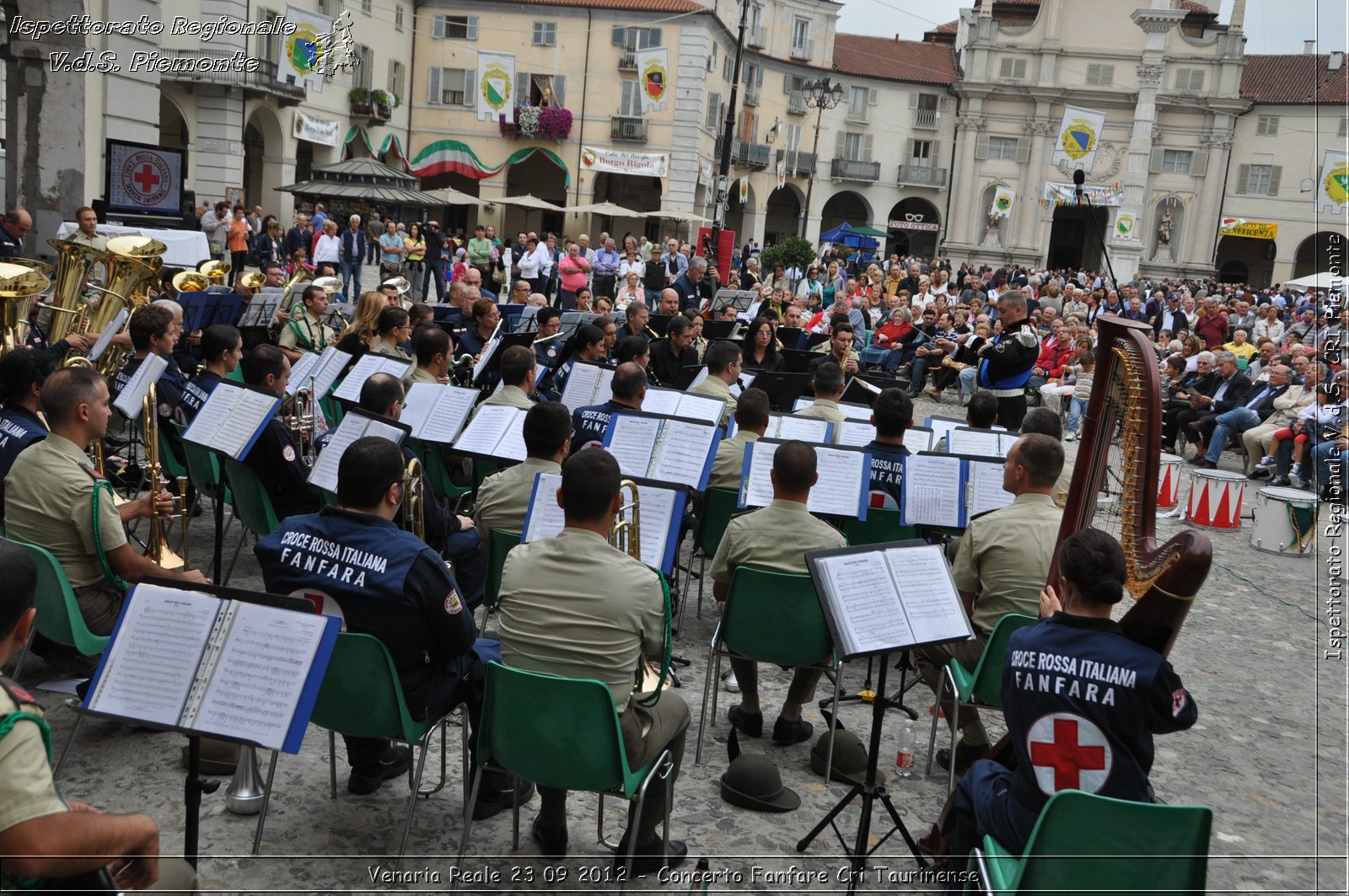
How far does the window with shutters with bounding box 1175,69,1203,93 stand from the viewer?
4934 cm

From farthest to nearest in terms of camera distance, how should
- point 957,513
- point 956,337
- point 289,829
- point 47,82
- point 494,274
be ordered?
1. point 494,274
2. point 956,337
3. point 47,82
4. point 957,513
5. point 289,829

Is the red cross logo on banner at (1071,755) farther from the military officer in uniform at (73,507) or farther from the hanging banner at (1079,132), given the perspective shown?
the hanging banner at (1079,132)

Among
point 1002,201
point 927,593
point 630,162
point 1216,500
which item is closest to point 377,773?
point 927,593

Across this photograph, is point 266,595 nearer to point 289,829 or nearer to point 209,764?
point 289,829

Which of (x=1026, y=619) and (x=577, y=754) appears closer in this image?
(x=577, y=754)

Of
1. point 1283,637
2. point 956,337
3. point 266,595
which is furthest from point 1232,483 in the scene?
point 266,595

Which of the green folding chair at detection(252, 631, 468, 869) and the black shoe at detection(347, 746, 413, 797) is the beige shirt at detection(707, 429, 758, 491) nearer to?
the black shoe at detection(347, 746, 413, 797)

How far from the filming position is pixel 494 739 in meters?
3.52

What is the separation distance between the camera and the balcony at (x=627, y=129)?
39.2m

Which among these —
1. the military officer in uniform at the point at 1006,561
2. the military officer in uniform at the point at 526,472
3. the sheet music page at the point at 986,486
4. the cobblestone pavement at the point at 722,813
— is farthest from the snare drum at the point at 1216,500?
the military officer in uniform at the point at 526,472

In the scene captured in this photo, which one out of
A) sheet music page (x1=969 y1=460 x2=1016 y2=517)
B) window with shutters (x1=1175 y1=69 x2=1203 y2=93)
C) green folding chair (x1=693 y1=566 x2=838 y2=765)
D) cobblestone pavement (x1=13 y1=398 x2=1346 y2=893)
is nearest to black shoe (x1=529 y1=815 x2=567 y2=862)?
cobblestone pavement (x1=13 y1=398 x2=1346 y2=893)

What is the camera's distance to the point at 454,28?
39031mm

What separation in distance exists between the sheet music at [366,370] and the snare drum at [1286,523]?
792cm

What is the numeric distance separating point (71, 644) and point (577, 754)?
2248mm
